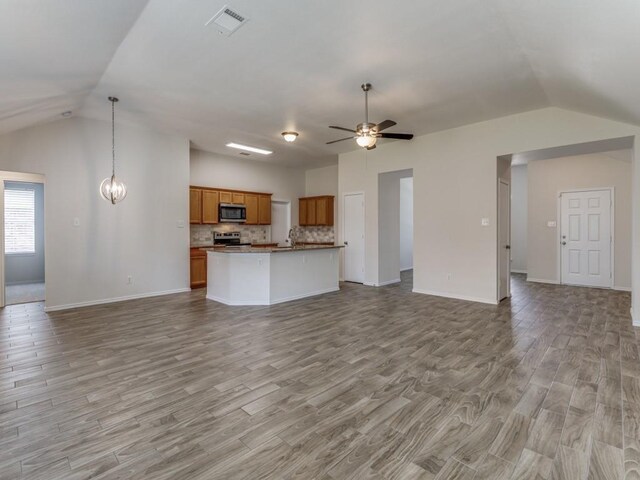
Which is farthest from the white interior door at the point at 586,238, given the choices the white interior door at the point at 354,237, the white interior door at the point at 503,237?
the white interior door at the point at 354,237

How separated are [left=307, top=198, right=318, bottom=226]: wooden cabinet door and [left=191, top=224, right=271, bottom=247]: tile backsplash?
1189 mm

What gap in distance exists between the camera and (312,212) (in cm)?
930

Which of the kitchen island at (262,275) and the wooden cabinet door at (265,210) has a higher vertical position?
the wooden cabinet door at (265,210)

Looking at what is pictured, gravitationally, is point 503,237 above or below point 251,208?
below

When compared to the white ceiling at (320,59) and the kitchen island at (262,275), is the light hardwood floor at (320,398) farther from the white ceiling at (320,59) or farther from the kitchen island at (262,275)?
the white ceiling at (320,59)

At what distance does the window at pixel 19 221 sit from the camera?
24.1ft

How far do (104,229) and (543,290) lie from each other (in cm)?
847

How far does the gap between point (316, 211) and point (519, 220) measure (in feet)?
19.0

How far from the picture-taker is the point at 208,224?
7.77 metres

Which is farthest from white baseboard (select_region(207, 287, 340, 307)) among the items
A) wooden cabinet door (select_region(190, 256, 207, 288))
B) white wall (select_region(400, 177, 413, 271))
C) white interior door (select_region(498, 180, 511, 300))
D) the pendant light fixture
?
white wall (select_region(400, 177, 413, 271))

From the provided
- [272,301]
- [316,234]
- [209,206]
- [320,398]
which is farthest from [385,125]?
[316,234]

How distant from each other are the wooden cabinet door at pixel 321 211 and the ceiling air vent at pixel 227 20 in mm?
6184

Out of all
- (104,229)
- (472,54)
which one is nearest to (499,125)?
(472,54)

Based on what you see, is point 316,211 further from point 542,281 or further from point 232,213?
point 542,281
